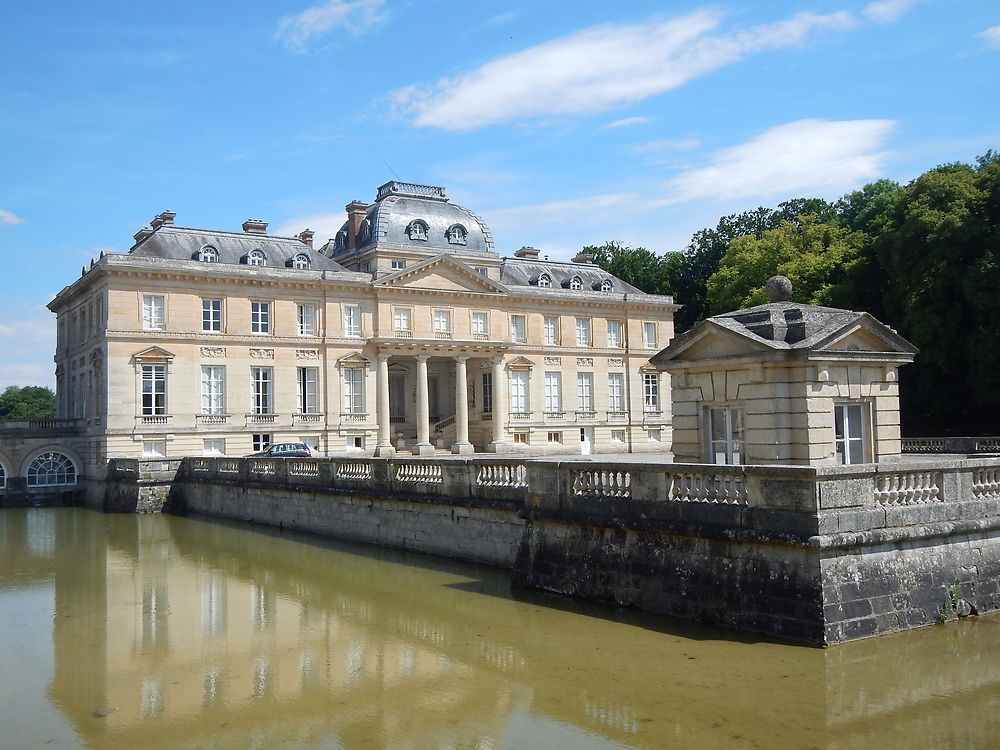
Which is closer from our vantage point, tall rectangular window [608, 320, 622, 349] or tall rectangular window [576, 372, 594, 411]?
tall rectangular window [576, 372, 594, 411]

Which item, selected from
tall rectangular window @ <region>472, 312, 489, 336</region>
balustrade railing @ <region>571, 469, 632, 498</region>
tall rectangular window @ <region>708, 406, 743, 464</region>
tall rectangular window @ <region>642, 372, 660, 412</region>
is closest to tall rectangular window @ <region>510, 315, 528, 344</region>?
tall rectangular window @ <region>472, 312, 489, 336</region>

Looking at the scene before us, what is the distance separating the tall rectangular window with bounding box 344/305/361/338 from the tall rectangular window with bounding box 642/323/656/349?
16.1 meters

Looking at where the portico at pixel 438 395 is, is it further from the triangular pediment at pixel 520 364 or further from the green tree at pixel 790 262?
the green tree at pixel 790 262

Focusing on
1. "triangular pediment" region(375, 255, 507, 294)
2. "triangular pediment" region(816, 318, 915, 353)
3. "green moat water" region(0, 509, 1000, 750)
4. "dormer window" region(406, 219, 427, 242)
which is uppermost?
"dormer window" region(406, 219, 427, 242)

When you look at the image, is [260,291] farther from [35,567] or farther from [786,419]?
[786,419]

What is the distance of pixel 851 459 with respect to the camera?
1328 cm

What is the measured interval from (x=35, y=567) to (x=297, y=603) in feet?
26.2

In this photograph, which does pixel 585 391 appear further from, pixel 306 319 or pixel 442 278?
pixel 306 319

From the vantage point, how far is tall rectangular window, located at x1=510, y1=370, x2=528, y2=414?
4588 cm

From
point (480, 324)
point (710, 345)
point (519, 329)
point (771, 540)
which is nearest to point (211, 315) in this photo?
point (480, 324)

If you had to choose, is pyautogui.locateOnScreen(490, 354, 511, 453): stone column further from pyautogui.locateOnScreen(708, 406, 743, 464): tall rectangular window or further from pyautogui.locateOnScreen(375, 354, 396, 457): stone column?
pyautogui.locateOnScreen(708, 406, 743, 464): tall rectangular window

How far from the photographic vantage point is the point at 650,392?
163 ft

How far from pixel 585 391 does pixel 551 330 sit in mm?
3646

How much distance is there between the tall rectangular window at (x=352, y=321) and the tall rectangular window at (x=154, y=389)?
8031mm
